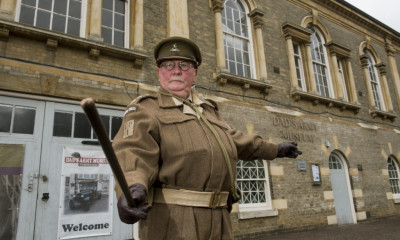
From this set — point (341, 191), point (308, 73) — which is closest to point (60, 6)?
point (308, 73)

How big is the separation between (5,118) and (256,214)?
222 inches

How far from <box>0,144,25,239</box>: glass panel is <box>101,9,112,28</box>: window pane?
3.23 meters

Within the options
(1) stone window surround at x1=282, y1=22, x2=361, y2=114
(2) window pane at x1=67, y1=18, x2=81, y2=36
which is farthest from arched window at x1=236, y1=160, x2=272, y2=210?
(2) window pane at x1=67, y1=18, x2=81, y2=36

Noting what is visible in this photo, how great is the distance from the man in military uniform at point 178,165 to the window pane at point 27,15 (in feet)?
16.2

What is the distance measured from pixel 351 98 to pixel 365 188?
11.6 ft

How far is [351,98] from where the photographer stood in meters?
11.4

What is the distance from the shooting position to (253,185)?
7.57 m

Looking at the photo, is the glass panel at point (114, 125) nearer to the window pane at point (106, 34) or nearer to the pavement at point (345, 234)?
the window pane at point (106, 34)

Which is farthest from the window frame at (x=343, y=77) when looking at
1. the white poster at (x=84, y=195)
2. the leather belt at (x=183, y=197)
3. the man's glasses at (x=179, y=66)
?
the leather belt at (x=183, y=197)

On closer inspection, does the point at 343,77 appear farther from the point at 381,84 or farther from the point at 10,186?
the point at 10,186

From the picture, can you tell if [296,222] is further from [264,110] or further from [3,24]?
[3,24]

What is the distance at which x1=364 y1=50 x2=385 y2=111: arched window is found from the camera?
13.1 m

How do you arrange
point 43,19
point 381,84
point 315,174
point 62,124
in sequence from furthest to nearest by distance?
point 381,84 < point 315,174 < point 43,19 < point 62,124

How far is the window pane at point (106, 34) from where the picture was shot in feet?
20.9
